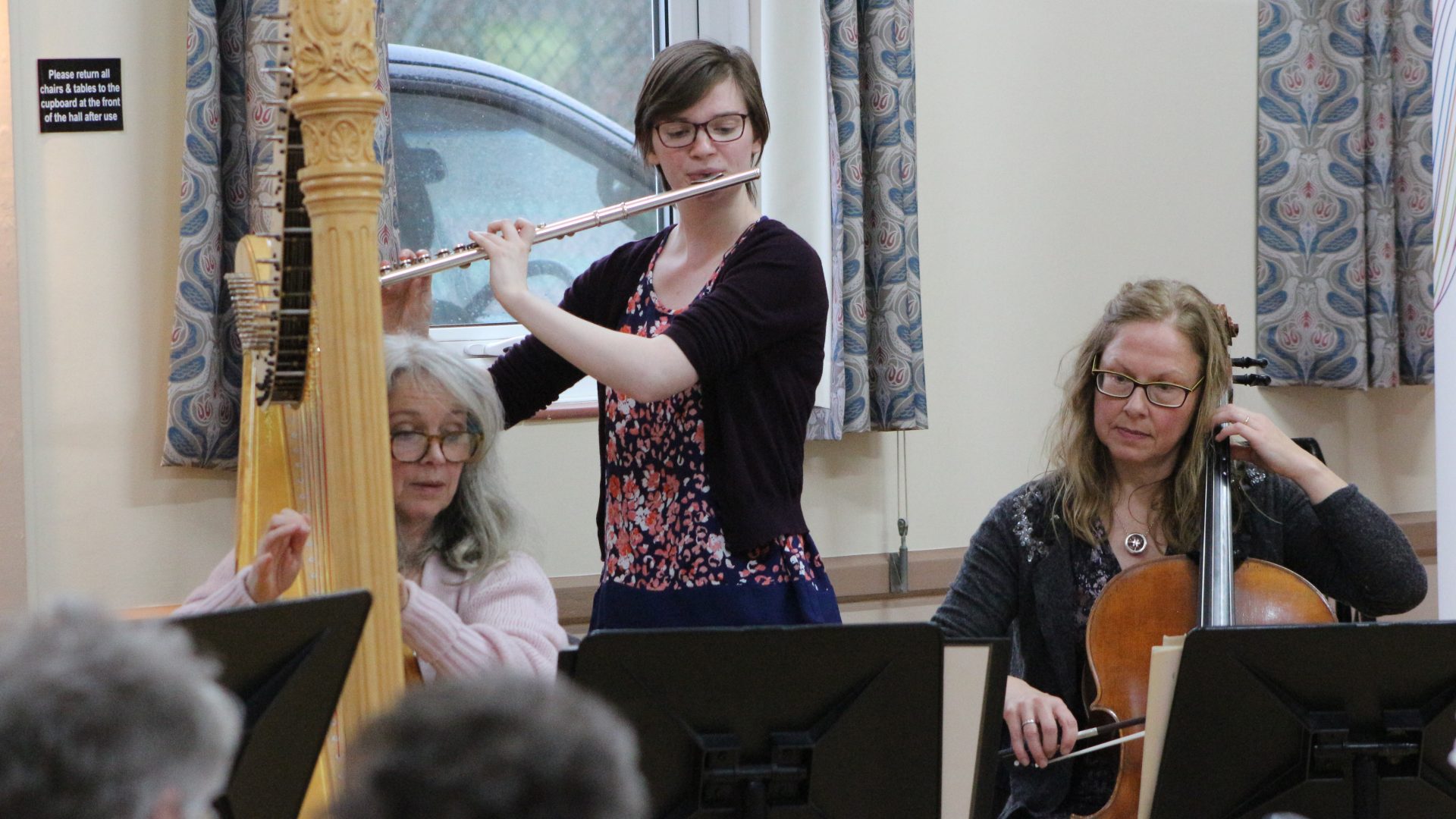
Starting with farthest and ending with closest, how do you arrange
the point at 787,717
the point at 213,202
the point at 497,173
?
the point at 497,173, the point at 213,202, the point at 787,717

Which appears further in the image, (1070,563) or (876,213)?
(876,213)

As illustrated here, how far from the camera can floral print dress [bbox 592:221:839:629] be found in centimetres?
174

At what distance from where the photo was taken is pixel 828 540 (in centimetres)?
321

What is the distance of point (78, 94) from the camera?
2650 millimetres

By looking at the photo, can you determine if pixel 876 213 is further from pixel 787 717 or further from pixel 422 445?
pixel 787 717

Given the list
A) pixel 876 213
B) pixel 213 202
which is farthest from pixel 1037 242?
pixel 213 202

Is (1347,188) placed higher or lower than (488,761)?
higher

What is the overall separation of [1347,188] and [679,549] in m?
2.26

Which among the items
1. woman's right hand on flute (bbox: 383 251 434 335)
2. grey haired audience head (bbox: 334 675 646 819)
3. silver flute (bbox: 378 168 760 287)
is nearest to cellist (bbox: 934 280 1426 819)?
silver flute (bbox: 378 168 760 287)

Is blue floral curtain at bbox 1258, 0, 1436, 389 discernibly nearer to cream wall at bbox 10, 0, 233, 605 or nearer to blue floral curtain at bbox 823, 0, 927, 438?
blue floral curtain at bbox 823, 0, 927, 438

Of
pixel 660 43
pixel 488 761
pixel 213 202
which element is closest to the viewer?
pixel 488 761

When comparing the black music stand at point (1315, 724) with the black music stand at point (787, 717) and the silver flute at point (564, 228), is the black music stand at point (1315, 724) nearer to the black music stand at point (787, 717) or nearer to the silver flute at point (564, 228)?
the black music stand at point (787, 717)

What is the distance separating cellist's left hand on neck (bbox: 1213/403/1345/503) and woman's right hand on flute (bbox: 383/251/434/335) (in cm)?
102

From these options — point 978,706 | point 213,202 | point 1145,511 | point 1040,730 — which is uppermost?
point 213,202
